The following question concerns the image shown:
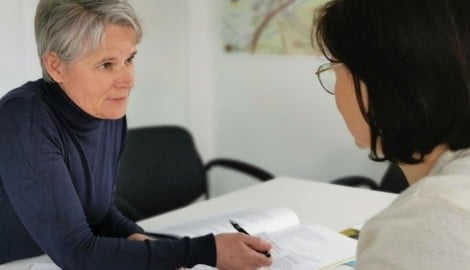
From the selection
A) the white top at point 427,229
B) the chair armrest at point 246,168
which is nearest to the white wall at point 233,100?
the chair armrest at point 246,168

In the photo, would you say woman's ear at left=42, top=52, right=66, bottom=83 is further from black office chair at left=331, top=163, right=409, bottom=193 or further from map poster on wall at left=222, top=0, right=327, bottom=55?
map poster on wall at left=222, top=0, right=327, bottom=55

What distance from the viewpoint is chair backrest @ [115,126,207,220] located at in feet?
8.66

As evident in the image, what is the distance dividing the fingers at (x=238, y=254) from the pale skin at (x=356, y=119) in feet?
1.20

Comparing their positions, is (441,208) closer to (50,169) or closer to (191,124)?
(50,169)

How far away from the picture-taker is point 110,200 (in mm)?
1588

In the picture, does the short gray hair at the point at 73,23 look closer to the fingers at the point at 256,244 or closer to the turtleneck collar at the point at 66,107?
the turtleneck collar at the point at 66,107

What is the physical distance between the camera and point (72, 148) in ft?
4.46

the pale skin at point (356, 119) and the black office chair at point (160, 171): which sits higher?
the pale skin at point (356, 119)

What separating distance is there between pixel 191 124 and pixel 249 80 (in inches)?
16.9

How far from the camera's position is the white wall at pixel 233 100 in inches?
117

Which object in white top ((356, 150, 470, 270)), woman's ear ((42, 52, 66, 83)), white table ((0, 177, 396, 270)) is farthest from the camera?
white table ((0, 177, 396, 270))

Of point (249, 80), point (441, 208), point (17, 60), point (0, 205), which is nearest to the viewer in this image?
point (441, 208)

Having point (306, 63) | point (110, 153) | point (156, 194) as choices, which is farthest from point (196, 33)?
point (110, 153)

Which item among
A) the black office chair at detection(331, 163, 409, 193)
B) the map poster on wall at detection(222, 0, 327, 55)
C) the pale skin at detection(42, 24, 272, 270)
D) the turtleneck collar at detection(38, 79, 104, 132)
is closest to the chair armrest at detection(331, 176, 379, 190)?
the black office chair at detection(331, 163, 409, 193)
